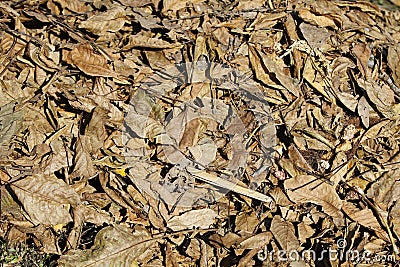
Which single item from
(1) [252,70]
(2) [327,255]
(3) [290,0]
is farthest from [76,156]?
(3) [290,0]

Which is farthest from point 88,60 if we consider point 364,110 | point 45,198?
point 364,110

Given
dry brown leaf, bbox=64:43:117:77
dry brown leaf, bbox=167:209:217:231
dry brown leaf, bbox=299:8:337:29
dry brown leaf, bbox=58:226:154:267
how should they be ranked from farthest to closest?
dry brown leaf, bbox=299:8:337:29 → dry brown leaf, bbox=64:43:117:77 → dry brown leaf, bbox=167:209:217:231 → dry brown leaf, bbox=58:226:154:267

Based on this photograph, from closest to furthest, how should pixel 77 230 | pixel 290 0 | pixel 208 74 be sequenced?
pixel 77 230
pixel 208 74
pixel 290 0

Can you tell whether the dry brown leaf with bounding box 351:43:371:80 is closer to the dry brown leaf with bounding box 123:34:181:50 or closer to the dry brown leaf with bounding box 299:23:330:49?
the dry brown leaf with bounding box 299:23:330:49

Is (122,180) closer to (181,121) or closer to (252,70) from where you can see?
(181,121)

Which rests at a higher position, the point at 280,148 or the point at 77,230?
the point at 280,148

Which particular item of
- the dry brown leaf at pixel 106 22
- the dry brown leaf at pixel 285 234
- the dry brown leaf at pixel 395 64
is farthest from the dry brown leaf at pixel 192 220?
the dry brown leaf at pixel 395 64

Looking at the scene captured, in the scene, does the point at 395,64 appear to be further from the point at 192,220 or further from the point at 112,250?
the point at 112,250

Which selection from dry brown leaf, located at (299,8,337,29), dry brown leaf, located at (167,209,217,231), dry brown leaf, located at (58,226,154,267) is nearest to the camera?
dry brown leaf, located at (58,226,154,267)

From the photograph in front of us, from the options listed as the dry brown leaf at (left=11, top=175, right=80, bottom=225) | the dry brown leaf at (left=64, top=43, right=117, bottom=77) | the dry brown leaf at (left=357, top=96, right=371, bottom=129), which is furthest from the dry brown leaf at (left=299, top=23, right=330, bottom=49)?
the dry brown leaf at (left=11, top=175, right=80, bottom=225)
